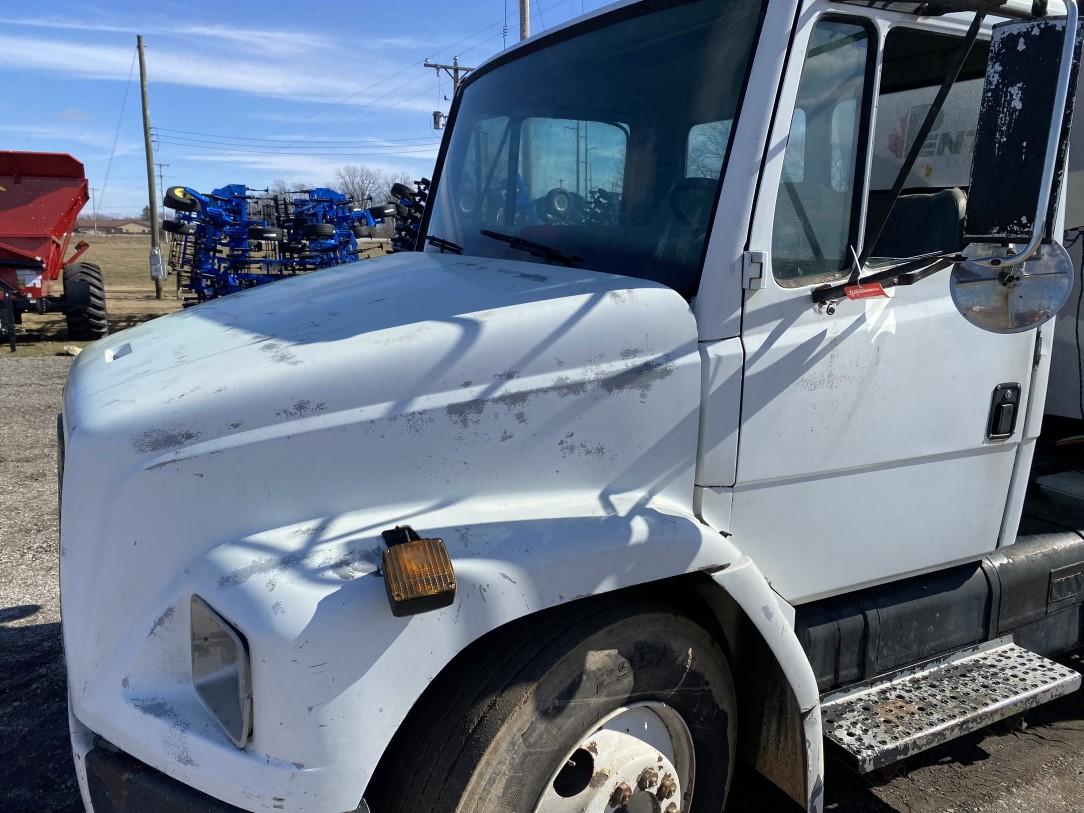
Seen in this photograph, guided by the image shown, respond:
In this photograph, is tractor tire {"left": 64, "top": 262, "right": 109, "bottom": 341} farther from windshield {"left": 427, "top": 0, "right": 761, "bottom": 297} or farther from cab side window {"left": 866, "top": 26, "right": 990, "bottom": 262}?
cab side window {"left": 866, "top": 26, "right": 990, "bottom": 262}

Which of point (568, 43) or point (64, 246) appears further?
point (64, 246)

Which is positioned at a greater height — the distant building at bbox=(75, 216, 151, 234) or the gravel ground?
the gravel ground

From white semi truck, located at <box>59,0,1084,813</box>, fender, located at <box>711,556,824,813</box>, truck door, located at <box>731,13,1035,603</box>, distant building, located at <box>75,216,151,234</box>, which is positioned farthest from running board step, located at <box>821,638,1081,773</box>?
distant building, located at <box>75,216,151,234</box>

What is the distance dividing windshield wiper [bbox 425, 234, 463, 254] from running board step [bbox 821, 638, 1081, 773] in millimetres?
1890

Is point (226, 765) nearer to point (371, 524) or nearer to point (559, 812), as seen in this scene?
point (371, 524)

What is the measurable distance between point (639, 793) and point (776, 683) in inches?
19.7

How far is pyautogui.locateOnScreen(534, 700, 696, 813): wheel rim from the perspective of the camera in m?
2.02

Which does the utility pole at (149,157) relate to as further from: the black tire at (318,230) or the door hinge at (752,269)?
the door hinge at (752,269)

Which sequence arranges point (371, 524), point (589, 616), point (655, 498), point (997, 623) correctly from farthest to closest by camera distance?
point (997, 623) < point (655, 498) < point (589, 616) < point (371, 524)

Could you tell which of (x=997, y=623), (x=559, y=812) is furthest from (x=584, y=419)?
(x=997, y=623)

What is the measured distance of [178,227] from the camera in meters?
15.2

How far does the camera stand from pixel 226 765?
1653mm

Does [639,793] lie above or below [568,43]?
below

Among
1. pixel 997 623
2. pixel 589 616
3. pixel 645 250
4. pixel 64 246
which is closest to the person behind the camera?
pixel 589 616
